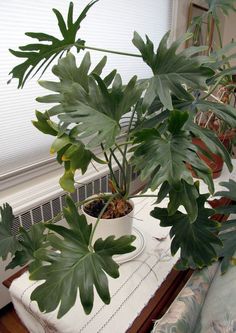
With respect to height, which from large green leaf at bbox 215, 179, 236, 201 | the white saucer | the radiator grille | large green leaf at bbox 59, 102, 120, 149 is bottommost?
the radiator grille

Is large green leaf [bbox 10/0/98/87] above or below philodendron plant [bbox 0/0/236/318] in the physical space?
above

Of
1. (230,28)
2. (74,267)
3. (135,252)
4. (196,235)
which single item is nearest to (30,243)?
(74,267)

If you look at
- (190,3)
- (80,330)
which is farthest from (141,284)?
(190,3)

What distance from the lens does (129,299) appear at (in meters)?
0.72

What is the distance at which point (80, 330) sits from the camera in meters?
0.65

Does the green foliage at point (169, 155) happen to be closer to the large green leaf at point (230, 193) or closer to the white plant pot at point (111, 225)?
the white plant pot at point (111, 225)

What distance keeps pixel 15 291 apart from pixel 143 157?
0.56 m

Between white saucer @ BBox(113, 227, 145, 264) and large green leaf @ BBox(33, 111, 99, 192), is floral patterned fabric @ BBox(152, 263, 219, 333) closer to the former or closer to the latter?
white saucer @ BBox(113, 227, 145, 264)

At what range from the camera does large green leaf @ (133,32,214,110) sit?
57cm

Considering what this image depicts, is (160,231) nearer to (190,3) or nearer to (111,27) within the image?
(111,27)

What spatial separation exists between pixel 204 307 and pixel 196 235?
0.63 ft

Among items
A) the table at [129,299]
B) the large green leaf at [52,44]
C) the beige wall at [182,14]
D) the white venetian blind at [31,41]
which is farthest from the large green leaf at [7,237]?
the beige wall at [182,14]

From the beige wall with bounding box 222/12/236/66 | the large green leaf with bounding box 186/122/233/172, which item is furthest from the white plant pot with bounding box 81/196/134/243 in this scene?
the beige wall with bounding box 222/12/236/66

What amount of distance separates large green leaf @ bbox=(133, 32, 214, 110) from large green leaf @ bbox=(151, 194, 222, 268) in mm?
279
